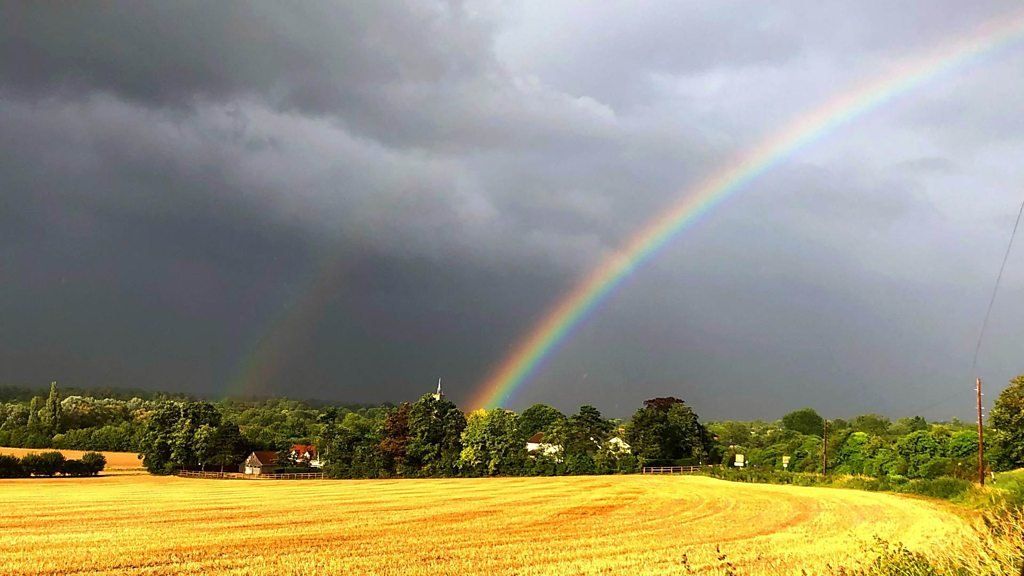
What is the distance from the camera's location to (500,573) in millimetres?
19750

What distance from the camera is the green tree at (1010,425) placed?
67.4 metres

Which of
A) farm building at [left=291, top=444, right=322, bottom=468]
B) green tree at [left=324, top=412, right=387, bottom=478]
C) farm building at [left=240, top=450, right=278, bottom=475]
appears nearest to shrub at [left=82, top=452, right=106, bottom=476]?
farm building at [left=240, top=450, right=278, bottom=475]

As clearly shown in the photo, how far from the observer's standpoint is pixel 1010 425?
68.1 m

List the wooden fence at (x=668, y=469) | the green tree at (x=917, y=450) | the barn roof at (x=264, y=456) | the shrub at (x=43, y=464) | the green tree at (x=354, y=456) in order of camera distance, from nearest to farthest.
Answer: the green tree at (x=917, y=450), the shrub at (x=43, y=464), the wooden fence at (x=668, y=469), the green tree at (x=354, y=456), the barn roof at (x=264, y=456)

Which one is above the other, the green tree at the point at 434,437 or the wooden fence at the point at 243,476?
the green tree at the point at 434,437

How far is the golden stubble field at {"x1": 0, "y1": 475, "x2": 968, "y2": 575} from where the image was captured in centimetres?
2105

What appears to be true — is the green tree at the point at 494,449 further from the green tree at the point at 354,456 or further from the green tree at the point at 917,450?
the green tree at the point at 917,450

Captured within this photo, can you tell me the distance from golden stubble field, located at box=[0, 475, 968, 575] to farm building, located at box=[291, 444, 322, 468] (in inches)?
2629

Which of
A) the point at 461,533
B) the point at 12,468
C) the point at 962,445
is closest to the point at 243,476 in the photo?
the point at 12,468

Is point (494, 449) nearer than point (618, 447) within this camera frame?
Yes

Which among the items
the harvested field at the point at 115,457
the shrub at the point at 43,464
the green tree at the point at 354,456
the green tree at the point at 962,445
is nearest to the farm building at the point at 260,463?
the green tree at the point at 354,456

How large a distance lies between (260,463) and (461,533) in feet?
308

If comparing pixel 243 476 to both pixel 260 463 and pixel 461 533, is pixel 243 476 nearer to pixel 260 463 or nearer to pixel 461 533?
pixel 260 463

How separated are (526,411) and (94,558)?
13184 cm
